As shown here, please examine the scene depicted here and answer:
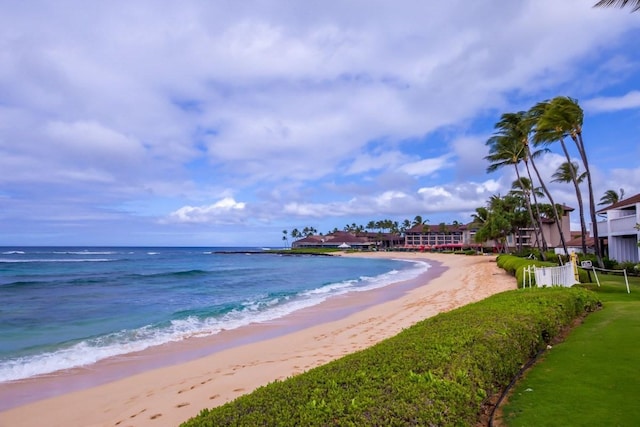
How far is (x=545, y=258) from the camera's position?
30.2m

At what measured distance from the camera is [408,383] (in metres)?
3.66

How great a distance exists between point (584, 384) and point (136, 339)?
34.2 ft

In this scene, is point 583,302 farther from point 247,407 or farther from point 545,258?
point 545,258

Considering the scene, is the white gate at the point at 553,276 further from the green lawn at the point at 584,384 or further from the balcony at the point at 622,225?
the balcony at the point at 622,225

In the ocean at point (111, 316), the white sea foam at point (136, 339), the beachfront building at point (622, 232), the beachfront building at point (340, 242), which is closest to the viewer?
the white sea foam at point (136, 339)

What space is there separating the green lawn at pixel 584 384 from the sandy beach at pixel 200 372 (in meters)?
3.91

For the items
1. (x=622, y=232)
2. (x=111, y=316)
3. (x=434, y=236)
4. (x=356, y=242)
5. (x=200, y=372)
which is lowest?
(x=111, y=316)

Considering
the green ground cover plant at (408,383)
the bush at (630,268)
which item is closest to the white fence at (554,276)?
the green ground cover plant at (408,383)

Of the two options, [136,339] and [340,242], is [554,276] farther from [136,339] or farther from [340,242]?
[340,242]

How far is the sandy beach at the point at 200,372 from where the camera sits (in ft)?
19.7

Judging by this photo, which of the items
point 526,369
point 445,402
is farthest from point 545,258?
point 445,402

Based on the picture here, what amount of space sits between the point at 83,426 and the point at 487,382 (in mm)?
5237

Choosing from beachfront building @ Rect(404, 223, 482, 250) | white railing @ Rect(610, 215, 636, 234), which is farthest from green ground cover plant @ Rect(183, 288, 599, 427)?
beachfront building @ Rect(404, 223, 482, 250)

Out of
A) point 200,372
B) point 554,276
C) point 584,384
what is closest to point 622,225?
point 554,276
